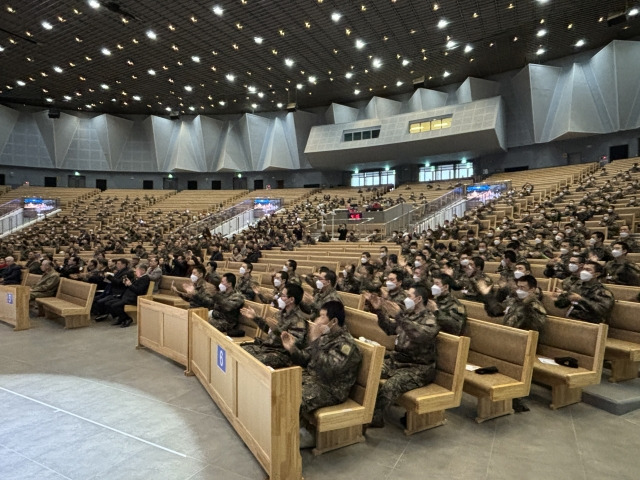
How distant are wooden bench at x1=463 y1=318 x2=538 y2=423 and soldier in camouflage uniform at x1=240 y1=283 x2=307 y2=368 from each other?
62.4 inches

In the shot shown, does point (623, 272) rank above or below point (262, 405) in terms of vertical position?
above

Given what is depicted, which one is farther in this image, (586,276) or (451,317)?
(586,276)

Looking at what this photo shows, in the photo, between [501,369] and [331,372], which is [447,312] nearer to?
[501,369]

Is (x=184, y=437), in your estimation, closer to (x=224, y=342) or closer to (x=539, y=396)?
(x=224, y=342)

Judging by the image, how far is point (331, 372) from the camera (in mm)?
3121

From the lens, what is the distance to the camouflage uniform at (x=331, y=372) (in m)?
3.10

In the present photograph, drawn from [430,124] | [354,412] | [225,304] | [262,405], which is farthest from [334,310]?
[430,124]

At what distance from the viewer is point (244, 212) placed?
23.8 metres

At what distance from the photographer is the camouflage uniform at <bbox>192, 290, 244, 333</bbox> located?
207 inches

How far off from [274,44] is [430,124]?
9.99 m

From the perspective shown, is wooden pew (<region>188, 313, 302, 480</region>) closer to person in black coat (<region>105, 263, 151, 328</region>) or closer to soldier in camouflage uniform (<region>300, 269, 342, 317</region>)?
soldier in camouflage uniform (<region>300, 269, 342, 317</region>)

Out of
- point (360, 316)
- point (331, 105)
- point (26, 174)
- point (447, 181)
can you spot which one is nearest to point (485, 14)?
point (447, 181)

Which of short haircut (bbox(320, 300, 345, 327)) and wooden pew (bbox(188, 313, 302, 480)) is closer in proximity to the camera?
wooden pew (bbox(188, 313, 302, 480))

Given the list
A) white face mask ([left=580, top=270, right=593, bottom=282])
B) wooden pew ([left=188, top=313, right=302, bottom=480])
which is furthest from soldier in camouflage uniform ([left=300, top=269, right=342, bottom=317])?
white face mask ([left=580, top=270, right=593, bottom=282])
